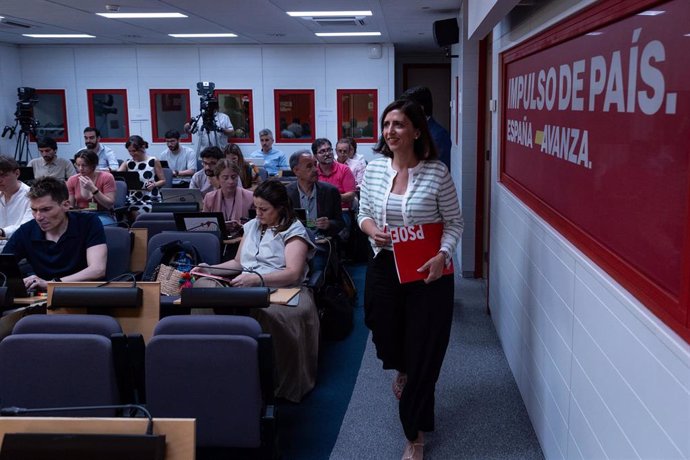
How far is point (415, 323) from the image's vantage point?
3.11 m

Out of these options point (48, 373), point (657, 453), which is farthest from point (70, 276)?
point (657, 453)

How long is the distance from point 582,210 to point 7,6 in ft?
23.8

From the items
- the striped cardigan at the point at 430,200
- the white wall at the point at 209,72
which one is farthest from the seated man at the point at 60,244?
the white wall at the point at 209,72

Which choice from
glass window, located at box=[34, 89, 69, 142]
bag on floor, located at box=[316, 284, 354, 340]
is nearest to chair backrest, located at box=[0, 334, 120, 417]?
bag on floor, located at box=[316, 284, 354, 340]

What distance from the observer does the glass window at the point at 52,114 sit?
1239 centimetres

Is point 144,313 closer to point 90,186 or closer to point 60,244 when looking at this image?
point 60,244

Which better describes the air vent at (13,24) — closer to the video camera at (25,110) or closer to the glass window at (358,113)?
the video camera at (25,110)

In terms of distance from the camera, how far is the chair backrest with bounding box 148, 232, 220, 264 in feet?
13.9

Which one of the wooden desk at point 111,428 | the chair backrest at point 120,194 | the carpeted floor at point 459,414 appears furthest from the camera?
the chair backrest at point 120,194

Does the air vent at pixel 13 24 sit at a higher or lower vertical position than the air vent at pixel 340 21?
higher

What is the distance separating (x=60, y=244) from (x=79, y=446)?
2.59 metres

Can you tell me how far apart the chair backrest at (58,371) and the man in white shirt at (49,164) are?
5739mm

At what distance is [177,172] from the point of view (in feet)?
32.3

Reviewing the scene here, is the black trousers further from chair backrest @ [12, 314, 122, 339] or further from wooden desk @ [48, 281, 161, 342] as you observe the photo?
chair backrest @ [12, 314, 122, 339]
